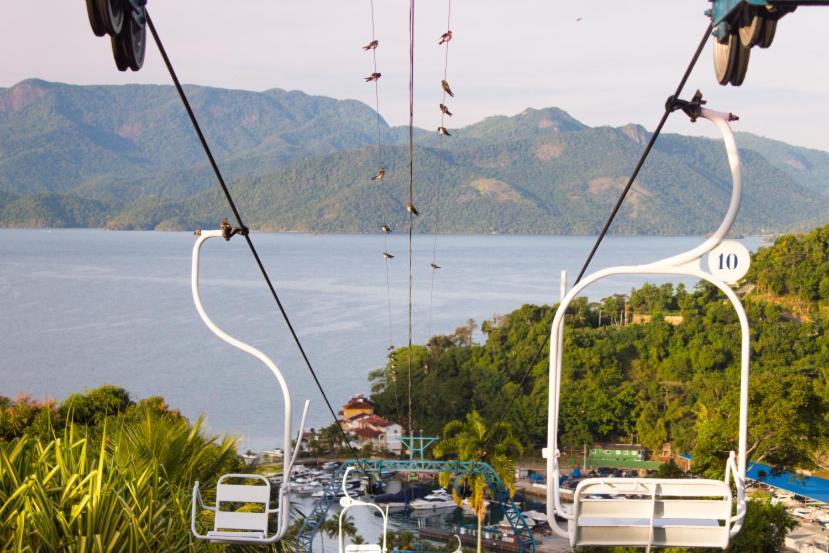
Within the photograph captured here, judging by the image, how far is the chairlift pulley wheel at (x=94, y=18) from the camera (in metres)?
3.29

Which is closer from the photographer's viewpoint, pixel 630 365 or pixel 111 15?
pixel 111 15

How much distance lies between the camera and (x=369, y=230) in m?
189

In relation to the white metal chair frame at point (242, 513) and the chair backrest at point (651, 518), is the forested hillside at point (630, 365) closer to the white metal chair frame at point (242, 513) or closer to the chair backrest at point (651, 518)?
the white metal chair frame at point (242, 513)

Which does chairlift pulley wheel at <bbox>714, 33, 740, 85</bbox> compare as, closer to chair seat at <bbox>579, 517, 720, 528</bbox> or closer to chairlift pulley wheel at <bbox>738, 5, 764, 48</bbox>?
chairlift pulley wheel at <bbox>738, 5, 764, 48</bbox>

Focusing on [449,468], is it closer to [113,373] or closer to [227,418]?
Result: [227,418]

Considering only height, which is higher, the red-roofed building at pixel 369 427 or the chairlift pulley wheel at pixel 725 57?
the chairlift pulley wheel at pixel 725 57

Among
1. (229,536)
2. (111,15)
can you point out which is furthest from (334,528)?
(111,15)

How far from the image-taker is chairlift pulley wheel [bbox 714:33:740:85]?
13.3ft

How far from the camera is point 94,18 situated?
331cm

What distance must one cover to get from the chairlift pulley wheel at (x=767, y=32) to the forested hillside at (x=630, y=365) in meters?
35.5

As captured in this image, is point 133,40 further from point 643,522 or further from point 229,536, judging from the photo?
point 643,522

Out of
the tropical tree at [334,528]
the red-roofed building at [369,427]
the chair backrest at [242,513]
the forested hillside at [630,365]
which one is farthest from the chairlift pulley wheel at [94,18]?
the red-roofed building at [369,427]

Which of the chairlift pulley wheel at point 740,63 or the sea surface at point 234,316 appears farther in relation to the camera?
the sea surface at point 234,316

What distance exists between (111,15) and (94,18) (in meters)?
0.08
